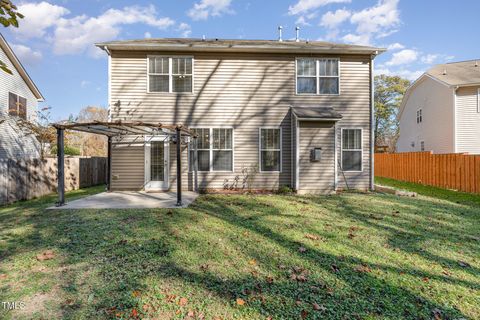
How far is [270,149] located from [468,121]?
41.4 ft

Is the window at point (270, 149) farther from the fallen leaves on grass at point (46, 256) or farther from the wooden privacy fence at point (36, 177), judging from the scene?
the wooden privacy fence at point (36, 177)

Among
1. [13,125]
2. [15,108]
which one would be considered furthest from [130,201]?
[15,108]

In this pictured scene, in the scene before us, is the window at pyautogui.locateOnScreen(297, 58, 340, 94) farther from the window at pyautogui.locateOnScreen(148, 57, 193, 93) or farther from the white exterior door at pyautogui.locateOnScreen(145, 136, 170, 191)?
the white exterior door at pyautogui.locateOnScreen(145, 136, 170, 191)

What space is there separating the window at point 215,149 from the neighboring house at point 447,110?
13330 mm

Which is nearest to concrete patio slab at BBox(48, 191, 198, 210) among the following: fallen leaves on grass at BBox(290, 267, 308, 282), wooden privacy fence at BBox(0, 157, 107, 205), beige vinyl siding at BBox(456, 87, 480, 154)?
wooden privacy fence at BBox(0, 157, 107, 205)

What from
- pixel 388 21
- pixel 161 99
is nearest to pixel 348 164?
pixel 161 99

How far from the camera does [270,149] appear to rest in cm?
946

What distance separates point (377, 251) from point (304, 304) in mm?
2056

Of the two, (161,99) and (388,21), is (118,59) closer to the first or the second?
(161,99)

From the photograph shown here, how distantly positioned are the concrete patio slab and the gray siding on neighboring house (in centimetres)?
818

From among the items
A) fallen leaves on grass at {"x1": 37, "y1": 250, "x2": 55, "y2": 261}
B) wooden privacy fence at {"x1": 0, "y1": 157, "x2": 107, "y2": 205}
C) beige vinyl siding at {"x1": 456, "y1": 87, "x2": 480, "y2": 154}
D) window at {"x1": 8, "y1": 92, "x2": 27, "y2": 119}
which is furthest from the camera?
A: beige vinyl siding at {"x1": 456, "y1": 87, "x2": 480, "y2": 154}

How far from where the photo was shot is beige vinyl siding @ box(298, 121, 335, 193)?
29.1 feet

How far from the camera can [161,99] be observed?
30.5ft

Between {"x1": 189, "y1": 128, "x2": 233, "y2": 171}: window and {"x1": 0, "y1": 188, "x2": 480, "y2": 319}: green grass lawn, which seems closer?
{"x1": 0, "y1": 188, "x2": 480, "y2": 319}: green grass lawn
